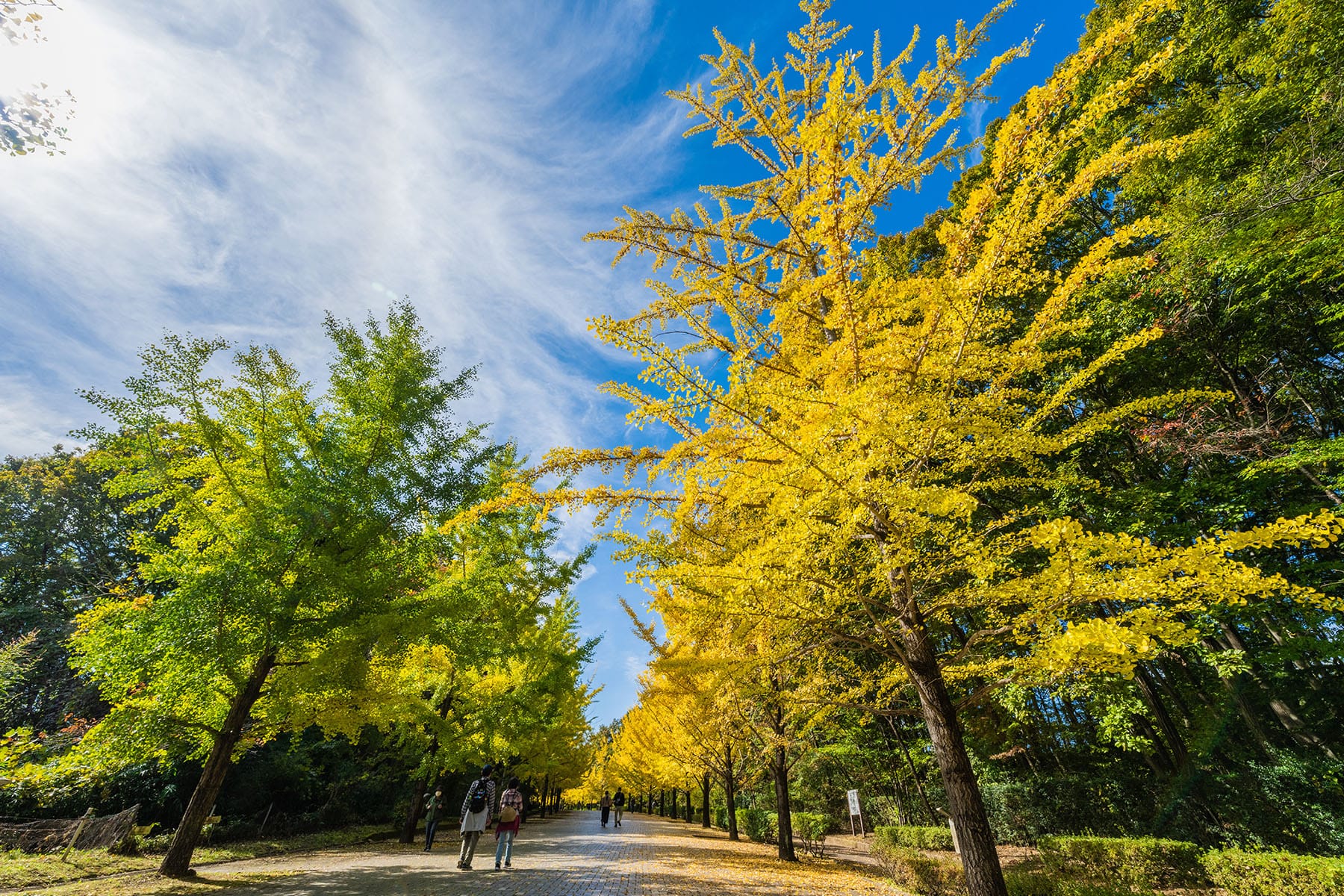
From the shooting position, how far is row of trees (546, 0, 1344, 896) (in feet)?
12.0

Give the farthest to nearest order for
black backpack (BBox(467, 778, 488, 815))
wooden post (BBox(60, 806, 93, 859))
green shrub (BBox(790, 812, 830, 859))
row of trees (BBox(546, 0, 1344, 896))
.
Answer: green shrub (BBox(790, 812, 830, 859))
black backpack (BBox(467, 778, 488, 815))
wooden post (BBox(60, 806, 93, 859))
row of trees (BBox(546, 0, 1344, 896))

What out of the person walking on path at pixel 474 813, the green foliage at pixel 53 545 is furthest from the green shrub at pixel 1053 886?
the green foliage at pixel 53 545

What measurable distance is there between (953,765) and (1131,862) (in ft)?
19.8

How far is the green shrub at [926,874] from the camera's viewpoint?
295 inches

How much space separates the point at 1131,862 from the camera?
24.3ft

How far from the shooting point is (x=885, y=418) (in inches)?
142

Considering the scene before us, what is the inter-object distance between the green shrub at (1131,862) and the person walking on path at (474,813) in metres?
9.41

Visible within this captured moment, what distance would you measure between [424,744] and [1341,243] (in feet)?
61.5

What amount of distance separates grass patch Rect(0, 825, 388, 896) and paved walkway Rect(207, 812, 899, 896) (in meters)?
1.05

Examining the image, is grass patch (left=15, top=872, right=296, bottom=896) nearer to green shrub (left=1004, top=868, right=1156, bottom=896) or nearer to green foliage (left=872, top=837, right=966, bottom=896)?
green foliage (left=872, top=837, right=966, bottom=896)

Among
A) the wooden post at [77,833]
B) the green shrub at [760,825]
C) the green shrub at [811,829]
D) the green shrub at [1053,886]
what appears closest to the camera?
the green shrub at [1053,886]

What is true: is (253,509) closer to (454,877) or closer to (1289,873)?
(454,877)

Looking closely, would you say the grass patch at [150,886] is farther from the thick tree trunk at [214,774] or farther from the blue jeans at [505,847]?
the blue jeans at [505,847]

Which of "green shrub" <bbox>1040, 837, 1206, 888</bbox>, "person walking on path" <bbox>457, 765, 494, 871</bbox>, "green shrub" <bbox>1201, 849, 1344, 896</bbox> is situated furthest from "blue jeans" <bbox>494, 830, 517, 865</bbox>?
"green shrub" <bbox>1201, 849, 1344, 896</bbox>
